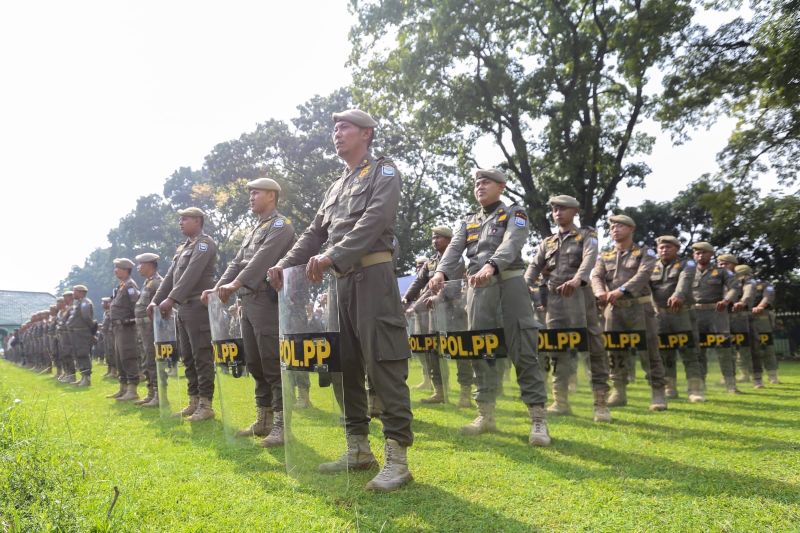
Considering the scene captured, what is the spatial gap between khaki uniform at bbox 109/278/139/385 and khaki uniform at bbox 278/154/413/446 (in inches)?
263

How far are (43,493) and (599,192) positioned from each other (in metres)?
19.3

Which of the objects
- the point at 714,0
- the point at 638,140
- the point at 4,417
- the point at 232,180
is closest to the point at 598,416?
the point at 4,417

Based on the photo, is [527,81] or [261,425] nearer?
[261,425]

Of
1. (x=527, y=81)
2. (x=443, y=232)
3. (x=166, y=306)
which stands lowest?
(x=166, y=306)

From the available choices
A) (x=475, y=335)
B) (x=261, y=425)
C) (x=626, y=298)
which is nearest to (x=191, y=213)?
(x=261, y=425)

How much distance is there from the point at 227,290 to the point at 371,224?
5.91 feet

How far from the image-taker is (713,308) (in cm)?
839

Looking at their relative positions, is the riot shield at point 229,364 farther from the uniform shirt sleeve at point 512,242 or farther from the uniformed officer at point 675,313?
the uniformed officer at point 675,313

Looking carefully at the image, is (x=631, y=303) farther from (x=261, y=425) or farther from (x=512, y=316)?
(x=261, y=425)

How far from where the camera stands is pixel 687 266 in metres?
7.68

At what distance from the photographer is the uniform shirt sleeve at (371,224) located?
3.36 m

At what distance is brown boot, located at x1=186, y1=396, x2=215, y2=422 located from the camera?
6320mm

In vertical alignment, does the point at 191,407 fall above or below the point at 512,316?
below

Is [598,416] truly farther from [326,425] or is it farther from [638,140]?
[638,140]
